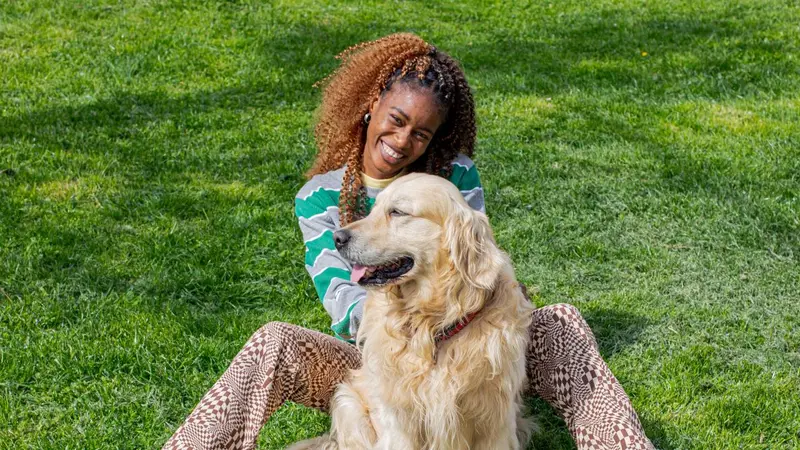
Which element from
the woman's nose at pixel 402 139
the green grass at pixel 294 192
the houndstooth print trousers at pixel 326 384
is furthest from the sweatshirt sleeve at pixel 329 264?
the green grass at pixel 294 192

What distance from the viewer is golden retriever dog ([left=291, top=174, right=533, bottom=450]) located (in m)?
2.72

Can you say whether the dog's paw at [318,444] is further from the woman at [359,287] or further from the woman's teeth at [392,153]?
the woman's teeth at [392,153]

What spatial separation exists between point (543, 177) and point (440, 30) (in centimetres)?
335

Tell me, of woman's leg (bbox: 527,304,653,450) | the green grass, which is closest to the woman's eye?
woman's leg (bbox: 527,304,653,450)

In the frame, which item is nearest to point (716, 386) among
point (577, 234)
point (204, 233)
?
point (577, 234)

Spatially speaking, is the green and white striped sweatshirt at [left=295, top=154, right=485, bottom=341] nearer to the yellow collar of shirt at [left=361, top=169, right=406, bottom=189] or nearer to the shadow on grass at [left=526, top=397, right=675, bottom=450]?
the yellow collar of shirt at [left=361, top=169, right=406, bottom=189]

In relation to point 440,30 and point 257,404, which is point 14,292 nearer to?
point 257,404

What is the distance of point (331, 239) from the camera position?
3258 millimetres

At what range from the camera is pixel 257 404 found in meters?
2.84

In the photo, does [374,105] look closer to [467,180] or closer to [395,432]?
[467,180]

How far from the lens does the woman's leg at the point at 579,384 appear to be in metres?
2.86

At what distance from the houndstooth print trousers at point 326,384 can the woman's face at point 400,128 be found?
2.38ft

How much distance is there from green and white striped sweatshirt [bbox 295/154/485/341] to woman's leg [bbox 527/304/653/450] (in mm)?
526

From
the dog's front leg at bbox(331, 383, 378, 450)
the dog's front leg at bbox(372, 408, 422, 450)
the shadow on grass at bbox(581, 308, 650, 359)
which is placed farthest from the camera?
the shadow on grass at bbox(581, 308, 650, 359)
